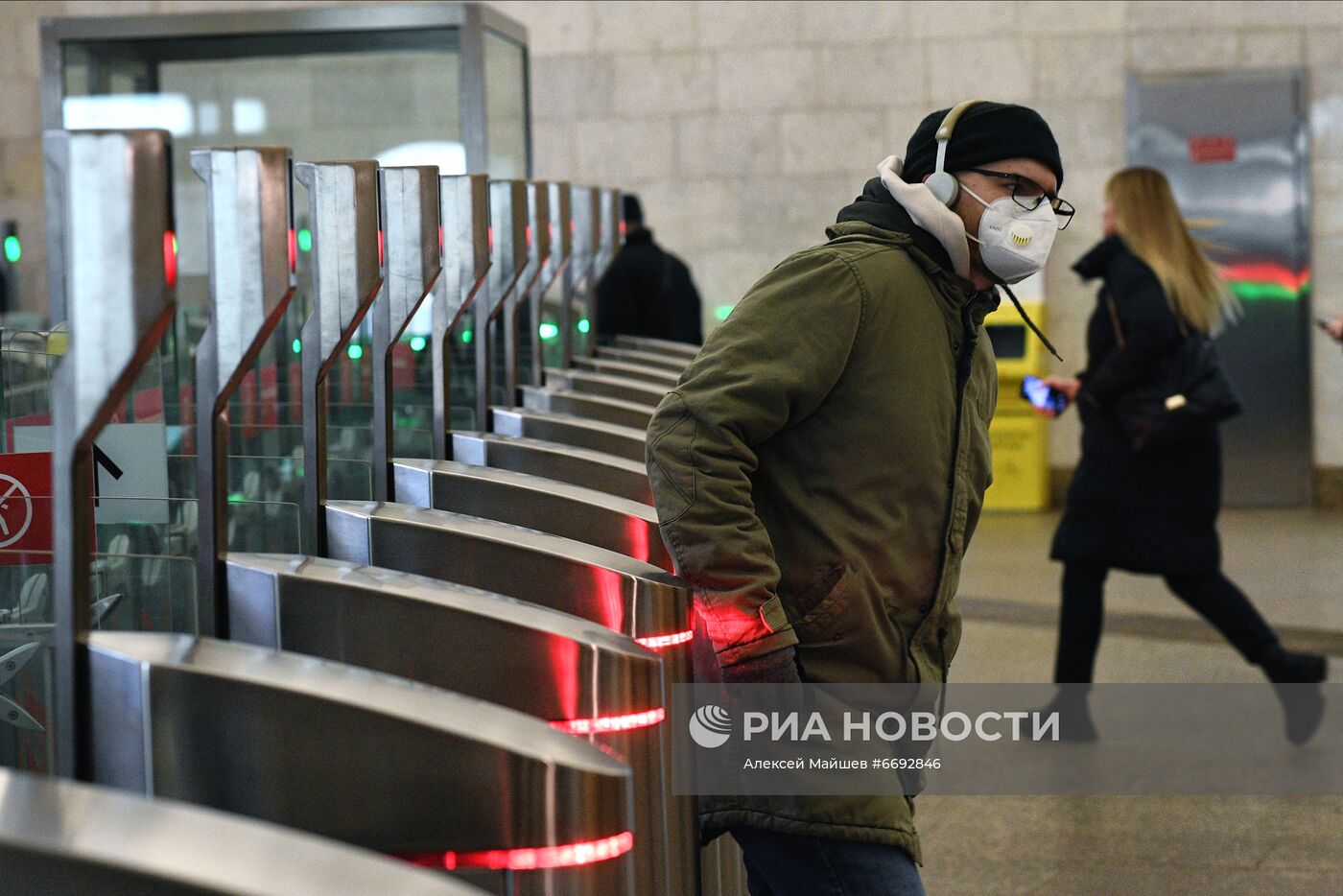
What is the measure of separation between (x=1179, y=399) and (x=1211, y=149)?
5.12m

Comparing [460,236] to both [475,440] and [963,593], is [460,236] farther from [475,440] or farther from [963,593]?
[963,593]

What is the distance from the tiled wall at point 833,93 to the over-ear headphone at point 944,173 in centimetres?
698

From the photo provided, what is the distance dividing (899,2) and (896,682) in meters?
7.84

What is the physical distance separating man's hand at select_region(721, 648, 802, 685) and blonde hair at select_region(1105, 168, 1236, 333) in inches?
117

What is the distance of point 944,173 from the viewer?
1986mm

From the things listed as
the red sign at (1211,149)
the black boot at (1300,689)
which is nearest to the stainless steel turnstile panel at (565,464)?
the black boot at (1300,689)

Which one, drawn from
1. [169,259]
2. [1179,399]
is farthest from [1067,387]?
[169,259]

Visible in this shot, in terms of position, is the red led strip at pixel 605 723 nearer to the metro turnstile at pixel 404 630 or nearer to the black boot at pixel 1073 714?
the metro turnstile at pixel 404 630

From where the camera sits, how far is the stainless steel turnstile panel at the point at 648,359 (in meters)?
3.92

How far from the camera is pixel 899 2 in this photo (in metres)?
9.16

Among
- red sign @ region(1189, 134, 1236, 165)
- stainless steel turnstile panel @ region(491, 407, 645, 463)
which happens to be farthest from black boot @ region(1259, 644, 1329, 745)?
red sign @ region(1189, 134, 1236, 165)

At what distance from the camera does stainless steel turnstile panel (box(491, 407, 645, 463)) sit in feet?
8.57

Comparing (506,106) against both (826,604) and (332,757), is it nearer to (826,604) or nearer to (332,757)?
(826,604)

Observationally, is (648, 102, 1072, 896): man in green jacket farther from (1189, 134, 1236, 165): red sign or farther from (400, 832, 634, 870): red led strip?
(1189, 134, 1236, 165): red sign
